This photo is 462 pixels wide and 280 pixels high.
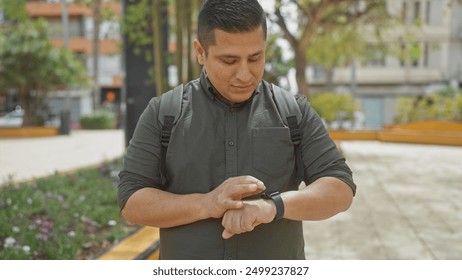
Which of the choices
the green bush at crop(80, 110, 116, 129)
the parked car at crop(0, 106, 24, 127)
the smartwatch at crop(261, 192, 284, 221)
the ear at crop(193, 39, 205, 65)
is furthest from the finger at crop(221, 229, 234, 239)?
the parked car at crop(0, 106, 24, 127)

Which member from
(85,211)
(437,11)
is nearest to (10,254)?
(85,211)

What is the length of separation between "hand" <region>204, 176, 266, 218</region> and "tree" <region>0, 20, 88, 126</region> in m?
23.2

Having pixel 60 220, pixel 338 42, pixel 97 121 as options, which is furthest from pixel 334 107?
pixel 60 220

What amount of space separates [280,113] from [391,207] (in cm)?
613

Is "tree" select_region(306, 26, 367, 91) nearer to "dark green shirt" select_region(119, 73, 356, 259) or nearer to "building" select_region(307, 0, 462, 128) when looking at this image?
"building" select_region(307, 0, 462, 128)

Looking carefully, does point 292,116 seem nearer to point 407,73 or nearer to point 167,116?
point 167,116

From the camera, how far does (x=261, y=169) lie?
1.60 m

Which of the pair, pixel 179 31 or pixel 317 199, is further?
pixel 179 31

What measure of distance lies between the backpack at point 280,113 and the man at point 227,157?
0.05 feet

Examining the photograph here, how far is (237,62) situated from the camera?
156 cm

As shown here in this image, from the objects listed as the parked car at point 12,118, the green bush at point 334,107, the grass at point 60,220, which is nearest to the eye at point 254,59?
the grass at point 60,220

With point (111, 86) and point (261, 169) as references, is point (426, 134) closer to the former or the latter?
point (261, 169)

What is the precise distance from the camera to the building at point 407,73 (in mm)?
31641

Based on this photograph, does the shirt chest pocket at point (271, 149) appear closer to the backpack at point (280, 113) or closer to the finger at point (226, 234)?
the backpack at point (280, 113)
